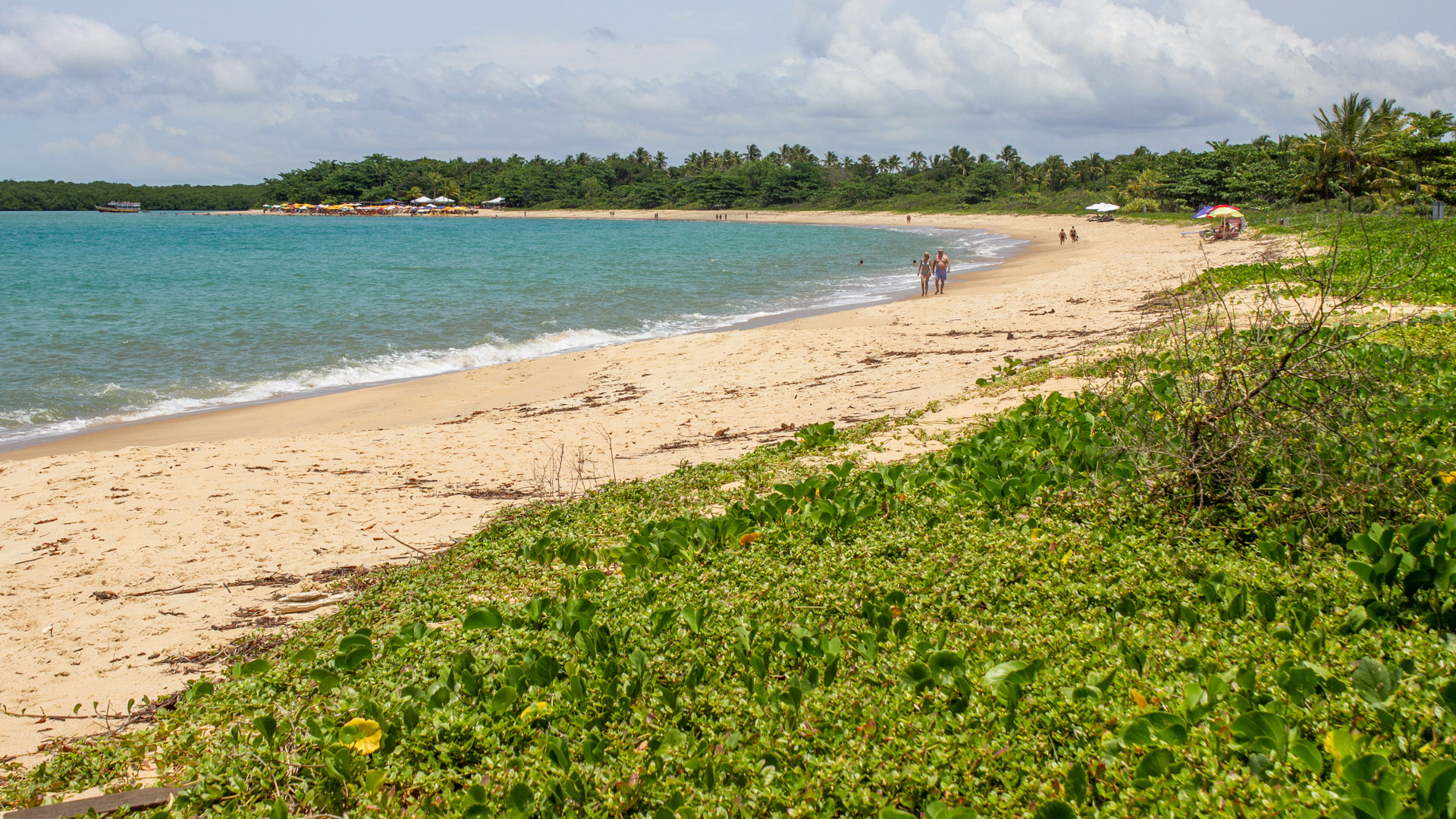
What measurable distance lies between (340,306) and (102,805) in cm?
2460

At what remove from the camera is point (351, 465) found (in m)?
9.05

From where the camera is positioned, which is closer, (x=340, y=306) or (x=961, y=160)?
(x=340, y=306)

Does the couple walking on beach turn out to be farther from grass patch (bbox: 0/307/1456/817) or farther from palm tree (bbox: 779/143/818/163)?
palm tree (bbox: 779/143/818/163)

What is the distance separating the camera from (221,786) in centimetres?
303

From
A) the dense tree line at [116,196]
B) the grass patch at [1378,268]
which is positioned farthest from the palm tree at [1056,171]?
the dense tree line at [116,196]

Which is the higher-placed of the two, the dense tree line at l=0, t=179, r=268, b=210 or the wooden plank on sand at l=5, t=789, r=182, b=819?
the dense tree line at l=0, t=179, r=268, b=210

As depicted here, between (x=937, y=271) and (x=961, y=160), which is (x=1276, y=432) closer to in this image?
(x=937, y=271)

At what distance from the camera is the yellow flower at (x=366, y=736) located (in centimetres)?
313

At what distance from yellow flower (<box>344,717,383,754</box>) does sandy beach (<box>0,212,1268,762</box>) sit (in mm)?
1757

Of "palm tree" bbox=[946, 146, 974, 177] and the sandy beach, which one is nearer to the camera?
the sandy beach

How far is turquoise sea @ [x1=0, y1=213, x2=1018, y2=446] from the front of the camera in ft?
51.1

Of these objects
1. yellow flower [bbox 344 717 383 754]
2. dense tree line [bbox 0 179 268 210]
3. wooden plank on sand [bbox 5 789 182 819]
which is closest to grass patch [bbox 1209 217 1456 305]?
yellow flower [bbox 344 717 383 754]

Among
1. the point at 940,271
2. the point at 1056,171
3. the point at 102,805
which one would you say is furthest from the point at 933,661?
the point at 1056,171

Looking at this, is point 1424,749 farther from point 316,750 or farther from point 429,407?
point 429,407
